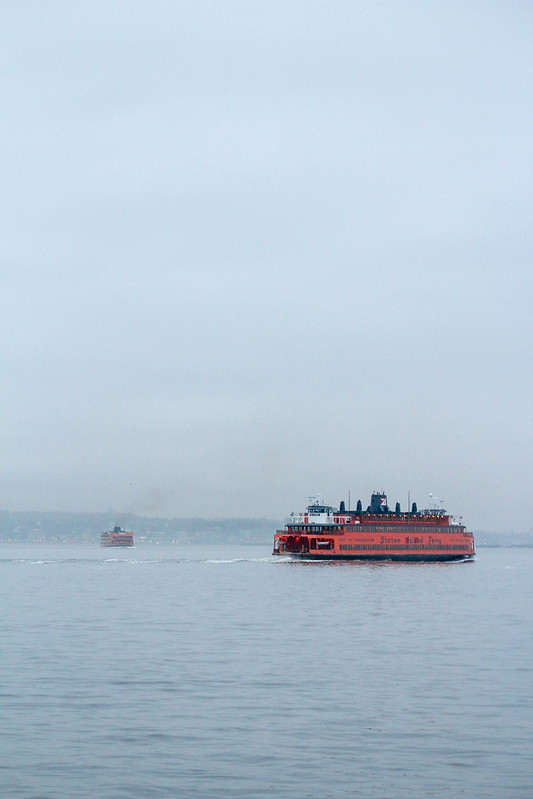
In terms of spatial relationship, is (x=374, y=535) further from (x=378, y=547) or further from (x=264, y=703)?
(x=264, y=703)

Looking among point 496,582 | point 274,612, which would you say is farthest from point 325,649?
point 496,582

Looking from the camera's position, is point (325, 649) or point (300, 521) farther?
point (300, 521)

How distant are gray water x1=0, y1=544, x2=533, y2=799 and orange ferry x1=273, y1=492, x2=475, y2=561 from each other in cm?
7876

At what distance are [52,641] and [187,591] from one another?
3867cm

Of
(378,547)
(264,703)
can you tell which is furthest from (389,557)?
(264,703)

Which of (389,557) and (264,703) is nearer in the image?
(264,703)

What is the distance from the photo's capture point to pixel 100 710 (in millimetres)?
30906

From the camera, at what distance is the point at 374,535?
150 metres

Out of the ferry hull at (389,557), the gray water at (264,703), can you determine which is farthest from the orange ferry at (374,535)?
the gray water at (264,703)

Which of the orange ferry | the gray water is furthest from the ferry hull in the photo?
the gray water

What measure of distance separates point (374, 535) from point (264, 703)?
11851 cm

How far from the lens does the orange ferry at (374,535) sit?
14625cm

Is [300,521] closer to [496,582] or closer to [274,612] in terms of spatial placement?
[496,582]

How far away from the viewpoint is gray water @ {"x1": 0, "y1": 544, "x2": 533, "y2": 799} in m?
23.5
